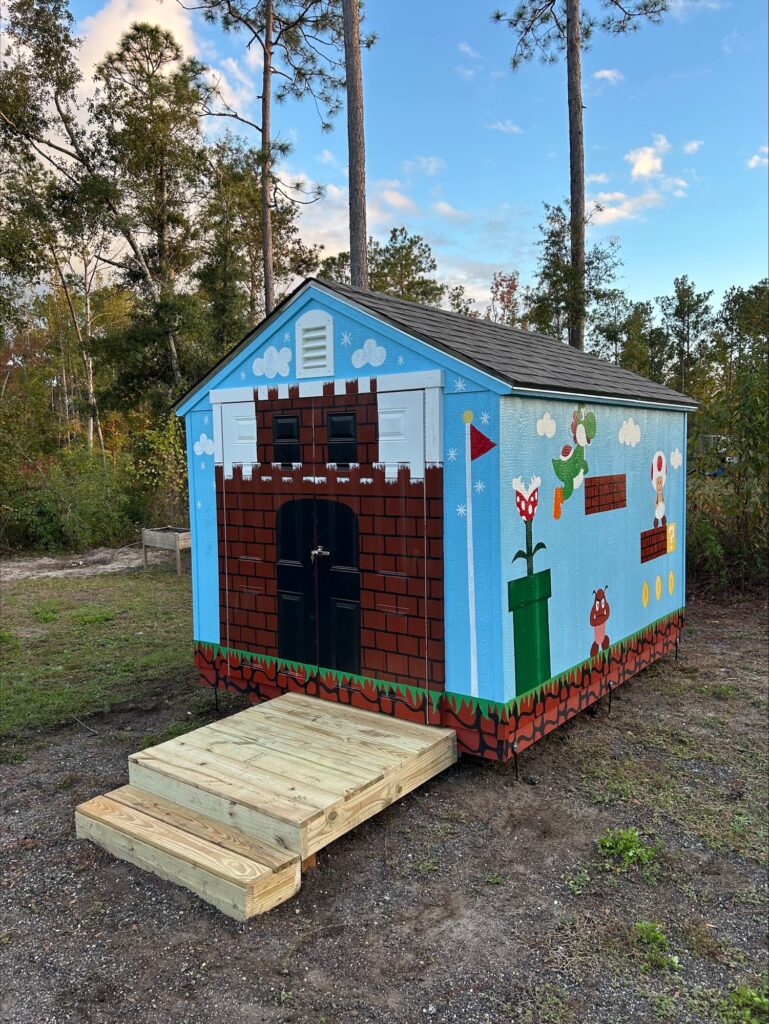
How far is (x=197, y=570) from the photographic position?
5.07 metres

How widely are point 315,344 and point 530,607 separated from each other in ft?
6.71

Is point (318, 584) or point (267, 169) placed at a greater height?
point (267, 169)

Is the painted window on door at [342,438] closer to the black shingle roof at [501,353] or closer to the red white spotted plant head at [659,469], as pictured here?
the black shingle roof at [501,353]

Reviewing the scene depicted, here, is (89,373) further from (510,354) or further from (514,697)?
(514,697)

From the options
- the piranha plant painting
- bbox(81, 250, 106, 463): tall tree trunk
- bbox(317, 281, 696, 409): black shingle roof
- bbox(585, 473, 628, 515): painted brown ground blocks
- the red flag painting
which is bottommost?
the piranha plant painting

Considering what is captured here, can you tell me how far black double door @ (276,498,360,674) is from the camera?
165 inches

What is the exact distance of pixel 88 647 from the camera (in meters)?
6.98

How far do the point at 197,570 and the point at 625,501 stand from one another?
10.3 feet

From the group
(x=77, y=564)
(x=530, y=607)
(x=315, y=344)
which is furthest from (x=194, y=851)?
(x=77, y=564)

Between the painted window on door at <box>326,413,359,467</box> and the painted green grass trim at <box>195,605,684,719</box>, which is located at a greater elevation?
the painted window on door at <box>326,413,359,467</box>

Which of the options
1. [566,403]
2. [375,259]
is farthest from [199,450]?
[375,259]

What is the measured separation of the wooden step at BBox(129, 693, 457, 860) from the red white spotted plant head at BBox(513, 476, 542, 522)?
1303 mm

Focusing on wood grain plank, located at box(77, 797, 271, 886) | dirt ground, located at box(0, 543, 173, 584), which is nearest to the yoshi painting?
wood grain plank, located at box(77, 797, 271, 886)

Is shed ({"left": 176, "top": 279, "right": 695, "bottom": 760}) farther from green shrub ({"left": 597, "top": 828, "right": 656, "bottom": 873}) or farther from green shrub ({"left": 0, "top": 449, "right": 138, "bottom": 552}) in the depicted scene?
green shrub ({"left": 0, "top": 449, "right": 138, "bottom": 552})
